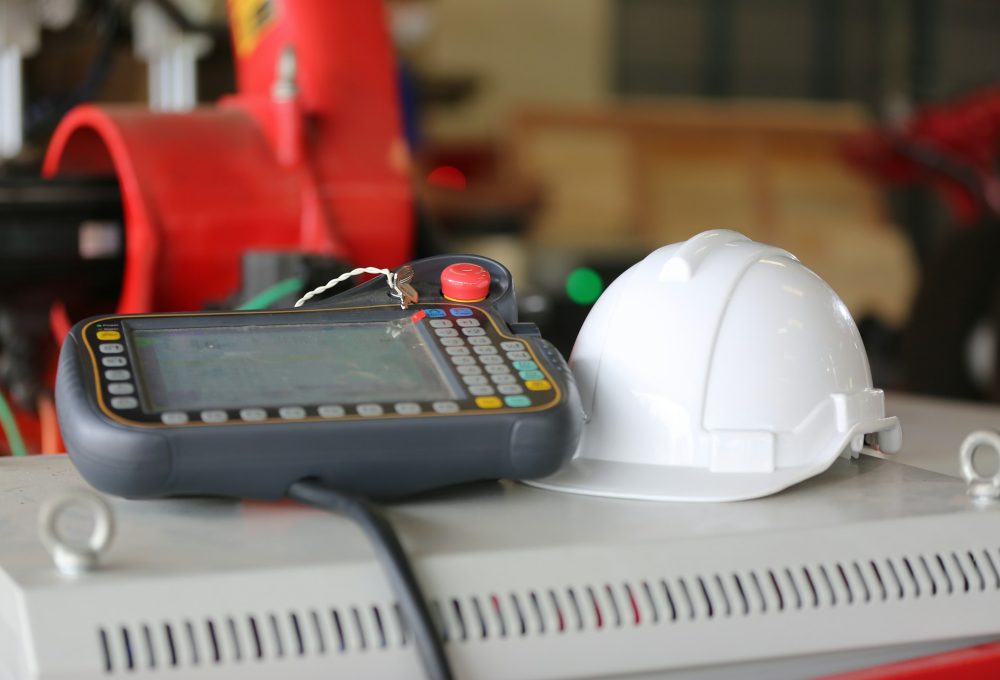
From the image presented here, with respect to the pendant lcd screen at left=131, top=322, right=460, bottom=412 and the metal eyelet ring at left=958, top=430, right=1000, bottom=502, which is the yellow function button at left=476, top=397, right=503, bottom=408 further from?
the metal eyelet ring at left=958, top=430, right=1000, bottom=502

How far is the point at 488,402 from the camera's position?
45 centimetres

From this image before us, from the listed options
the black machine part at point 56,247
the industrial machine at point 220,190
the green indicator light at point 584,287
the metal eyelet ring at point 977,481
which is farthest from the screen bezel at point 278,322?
the green indicator light at point 584,287

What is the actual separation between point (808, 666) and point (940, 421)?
0.42m

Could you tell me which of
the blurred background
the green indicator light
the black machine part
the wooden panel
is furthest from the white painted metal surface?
the wooden panel

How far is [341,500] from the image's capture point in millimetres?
414

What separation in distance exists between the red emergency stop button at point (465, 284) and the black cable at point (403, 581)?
0.51ft

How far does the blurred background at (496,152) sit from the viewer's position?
92 centimetres

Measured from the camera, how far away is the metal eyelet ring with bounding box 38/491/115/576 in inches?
14.1

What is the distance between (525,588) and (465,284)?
0.59ft

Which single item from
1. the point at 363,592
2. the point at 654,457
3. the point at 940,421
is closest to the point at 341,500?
the point at 363,592

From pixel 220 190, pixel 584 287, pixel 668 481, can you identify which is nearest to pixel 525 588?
pixel 668 481

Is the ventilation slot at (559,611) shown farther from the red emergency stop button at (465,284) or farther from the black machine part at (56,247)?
the black machine part at (56,247)

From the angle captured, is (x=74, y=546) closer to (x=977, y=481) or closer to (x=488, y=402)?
(x=488, y=402)

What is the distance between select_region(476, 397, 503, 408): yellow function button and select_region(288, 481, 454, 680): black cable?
0.06 meters
